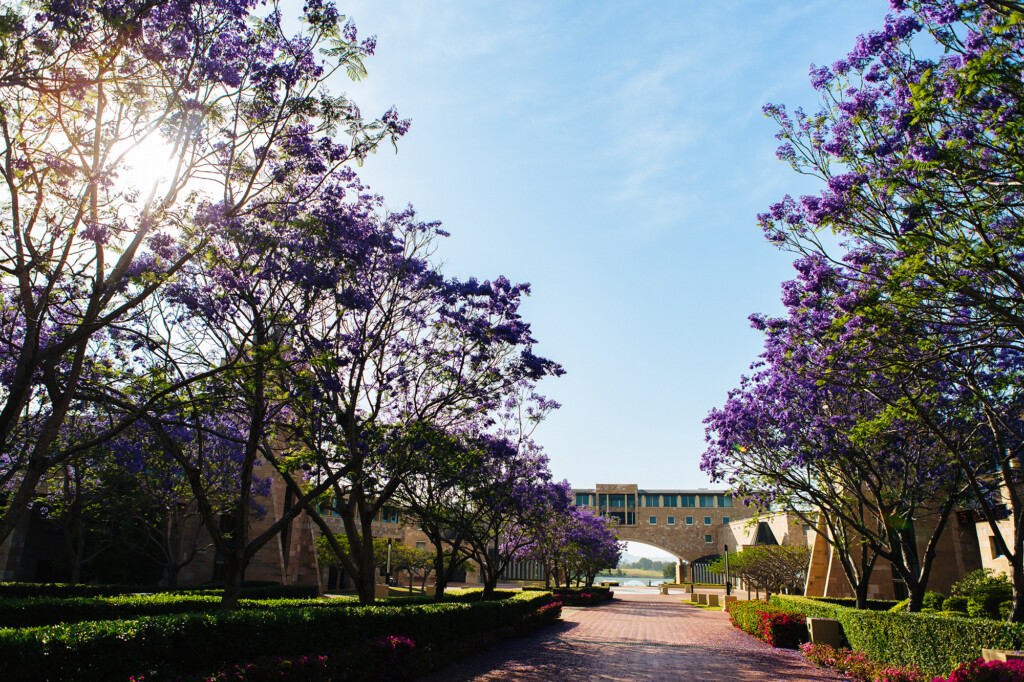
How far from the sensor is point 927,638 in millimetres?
11305

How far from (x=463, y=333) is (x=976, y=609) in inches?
687

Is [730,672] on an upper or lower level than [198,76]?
lower

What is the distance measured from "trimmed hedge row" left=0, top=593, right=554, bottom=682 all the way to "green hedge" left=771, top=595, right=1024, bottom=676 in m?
9.29

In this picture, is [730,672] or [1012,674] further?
[730,672]

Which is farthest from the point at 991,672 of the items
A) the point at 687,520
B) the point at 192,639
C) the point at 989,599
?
the point at 687,520

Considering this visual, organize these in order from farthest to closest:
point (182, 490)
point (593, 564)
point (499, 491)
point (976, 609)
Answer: point (593, 564)
point (182, 490)
point (499, 491)
point (976, 609)

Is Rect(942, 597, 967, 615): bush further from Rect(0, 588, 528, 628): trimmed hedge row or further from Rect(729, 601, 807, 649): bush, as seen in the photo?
Rect(0, 588, 528, 628): trimmed hedge row

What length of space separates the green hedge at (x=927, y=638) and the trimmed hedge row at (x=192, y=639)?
9.29 m

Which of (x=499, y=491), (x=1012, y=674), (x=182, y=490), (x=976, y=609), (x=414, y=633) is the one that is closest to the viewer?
(x=1012, y=674)

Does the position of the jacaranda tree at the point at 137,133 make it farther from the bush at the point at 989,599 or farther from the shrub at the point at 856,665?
the bush at the point at 989,599

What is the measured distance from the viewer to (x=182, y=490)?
22391mm

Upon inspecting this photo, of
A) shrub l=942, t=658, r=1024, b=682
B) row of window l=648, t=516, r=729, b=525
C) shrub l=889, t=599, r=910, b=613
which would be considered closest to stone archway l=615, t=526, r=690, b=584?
row of window l=648, t=516, r=729, b=525

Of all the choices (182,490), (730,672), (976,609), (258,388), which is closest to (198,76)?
(258,388)

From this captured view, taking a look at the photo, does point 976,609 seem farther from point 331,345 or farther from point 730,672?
point 331,345
